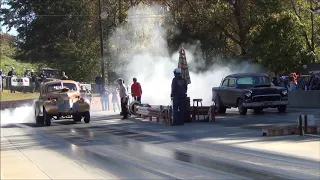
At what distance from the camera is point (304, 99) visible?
1054 inches

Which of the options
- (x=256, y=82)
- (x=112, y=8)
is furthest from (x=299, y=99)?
(x=112, y=8)

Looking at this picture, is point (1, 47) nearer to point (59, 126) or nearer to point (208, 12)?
point (59, 126)

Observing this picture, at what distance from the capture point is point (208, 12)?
1757 inches

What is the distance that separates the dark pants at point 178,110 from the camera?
18.3m

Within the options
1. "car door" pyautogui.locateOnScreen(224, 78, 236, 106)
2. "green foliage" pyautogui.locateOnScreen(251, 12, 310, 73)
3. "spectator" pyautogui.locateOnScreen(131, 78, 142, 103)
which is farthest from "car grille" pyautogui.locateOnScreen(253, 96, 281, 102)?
"green foliage" pyautogui.locateOnScreen(251, 12, 310, 73)

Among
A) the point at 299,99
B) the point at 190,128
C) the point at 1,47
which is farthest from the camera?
the point at 299,99

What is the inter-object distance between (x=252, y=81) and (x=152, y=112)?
496 centimetres

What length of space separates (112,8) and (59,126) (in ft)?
84.1

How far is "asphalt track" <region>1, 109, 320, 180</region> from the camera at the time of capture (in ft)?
30.7

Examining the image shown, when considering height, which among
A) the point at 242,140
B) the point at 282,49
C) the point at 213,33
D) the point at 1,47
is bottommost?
the point at 242,140

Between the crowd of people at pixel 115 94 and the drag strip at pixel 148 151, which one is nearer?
the drag strip at pixel 148 151

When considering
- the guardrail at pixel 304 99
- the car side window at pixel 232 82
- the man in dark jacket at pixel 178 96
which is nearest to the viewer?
the man in dark jacket at pixel 178 96

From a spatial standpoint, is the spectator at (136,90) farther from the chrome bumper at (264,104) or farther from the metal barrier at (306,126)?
the metal barrier at (306,126)

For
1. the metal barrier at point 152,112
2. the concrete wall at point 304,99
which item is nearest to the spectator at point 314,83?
the concrete wall at point 304,99
